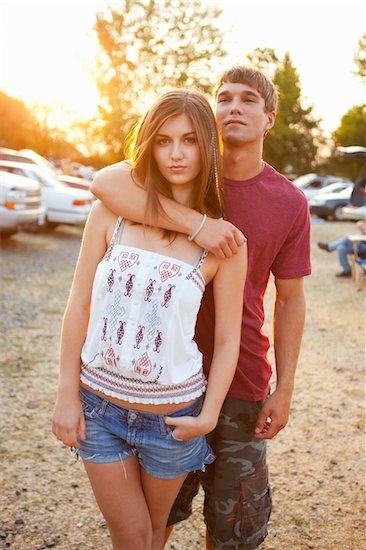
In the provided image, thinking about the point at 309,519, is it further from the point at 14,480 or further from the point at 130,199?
the point at 130,199

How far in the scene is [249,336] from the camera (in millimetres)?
2195

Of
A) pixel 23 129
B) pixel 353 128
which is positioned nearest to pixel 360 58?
pixel 353 128

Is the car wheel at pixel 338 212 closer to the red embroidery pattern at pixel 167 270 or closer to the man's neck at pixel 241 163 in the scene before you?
the man's neck at pixel 241 163

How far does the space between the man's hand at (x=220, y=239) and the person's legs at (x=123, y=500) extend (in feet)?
2.39

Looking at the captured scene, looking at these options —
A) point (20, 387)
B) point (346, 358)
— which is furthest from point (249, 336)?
point (346, 358)

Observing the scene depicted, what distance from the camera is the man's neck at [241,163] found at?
7.13 feet

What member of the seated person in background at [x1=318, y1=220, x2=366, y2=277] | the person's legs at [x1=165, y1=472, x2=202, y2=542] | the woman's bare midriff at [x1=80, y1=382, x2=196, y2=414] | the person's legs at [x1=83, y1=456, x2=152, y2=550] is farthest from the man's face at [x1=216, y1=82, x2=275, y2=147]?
the seated person in background at [x1=318, y1=220, x2=366, y2=277]

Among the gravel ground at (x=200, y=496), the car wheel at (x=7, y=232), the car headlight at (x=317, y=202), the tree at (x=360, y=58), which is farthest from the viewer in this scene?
the tree at (x=360, y=58)

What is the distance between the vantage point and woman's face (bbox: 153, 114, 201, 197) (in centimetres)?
191

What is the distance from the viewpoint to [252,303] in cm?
219

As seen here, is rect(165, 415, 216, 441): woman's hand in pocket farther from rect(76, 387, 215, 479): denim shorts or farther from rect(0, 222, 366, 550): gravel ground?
rect(0, 222, 366, 550): gravel ground

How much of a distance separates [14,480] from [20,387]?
1.52 m

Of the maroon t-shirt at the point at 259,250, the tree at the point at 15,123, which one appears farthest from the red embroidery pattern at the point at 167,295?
the tree at the point at 15,123

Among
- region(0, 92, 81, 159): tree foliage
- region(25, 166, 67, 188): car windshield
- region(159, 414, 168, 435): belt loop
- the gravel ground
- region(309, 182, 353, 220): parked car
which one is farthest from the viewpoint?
region(0, 92, 81, 159): tree foliage
